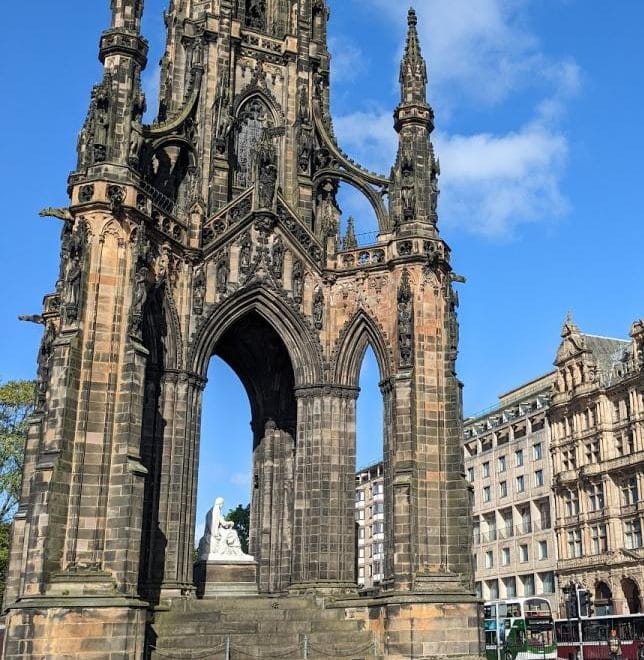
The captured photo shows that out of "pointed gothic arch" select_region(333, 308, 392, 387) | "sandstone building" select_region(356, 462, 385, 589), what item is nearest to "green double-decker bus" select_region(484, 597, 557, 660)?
"pointed gothic arch" select_region(333, 308, 392, 387)

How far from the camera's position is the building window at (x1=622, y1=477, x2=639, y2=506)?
51500 mm

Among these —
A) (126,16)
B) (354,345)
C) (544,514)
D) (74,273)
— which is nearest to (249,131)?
(126,16)

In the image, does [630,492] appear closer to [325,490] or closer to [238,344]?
[238,344]

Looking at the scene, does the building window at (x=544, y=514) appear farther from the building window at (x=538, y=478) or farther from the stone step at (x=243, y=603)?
the stone step at (x=243, y=603)

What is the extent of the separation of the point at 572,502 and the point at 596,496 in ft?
8.04

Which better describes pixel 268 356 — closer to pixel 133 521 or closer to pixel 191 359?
pixel 191 359

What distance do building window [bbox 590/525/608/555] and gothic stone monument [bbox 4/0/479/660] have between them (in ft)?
104

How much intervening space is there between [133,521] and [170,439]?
3634 mm

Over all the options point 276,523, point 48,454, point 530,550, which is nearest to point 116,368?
point 48,454

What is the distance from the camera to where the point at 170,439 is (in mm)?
23547

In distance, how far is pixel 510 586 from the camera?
208 ft

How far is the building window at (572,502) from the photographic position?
5633 cm

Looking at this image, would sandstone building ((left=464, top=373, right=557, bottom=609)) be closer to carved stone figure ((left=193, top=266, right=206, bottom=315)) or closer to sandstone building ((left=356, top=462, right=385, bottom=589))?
sandstone building ((left=356, top=462, right=385, bottom=589))

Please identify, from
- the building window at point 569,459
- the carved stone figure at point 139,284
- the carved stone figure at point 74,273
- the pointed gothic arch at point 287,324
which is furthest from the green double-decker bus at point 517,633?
the carved stone figure at point 74,273
